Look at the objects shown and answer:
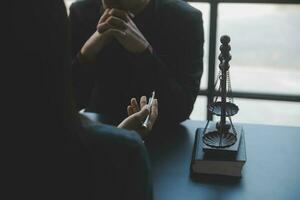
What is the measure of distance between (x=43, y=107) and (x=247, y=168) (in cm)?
→ 86

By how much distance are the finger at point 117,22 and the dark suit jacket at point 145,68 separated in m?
0.13

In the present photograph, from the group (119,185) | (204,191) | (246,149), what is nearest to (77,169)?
(119,185)

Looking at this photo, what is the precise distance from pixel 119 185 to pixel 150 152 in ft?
2.21

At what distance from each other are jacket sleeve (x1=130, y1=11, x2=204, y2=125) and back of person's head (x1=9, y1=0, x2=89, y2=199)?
0.97 m

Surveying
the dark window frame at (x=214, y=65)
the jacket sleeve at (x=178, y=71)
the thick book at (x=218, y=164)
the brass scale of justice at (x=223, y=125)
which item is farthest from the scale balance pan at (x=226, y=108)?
the dark window frame at (x=214, y=65)

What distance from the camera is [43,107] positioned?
771 mm

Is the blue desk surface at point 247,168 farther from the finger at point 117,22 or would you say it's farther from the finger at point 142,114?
the finger at point 117,22

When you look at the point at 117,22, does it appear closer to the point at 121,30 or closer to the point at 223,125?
the point at 121,30

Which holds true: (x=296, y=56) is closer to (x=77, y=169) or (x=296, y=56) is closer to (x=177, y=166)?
(x=177, y=166)

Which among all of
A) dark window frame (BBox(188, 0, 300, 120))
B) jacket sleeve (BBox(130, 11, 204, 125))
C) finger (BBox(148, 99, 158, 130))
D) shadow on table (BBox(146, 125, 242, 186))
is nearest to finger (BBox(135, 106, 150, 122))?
finger (BBox(148, 99, 158, 130))

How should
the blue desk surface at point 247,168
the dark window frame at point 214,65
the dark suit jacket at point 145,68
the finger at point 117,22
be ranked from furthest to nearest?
the dark window frame at point 214,65 < the dark suit jacket at point 145,68 < the finger at point 117,22 < the blue desk surface at point 247,168

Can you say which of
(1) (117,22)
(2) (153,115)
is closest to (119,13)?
(1) (117,22)

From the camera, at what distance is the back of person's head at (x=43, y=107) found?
716 mm

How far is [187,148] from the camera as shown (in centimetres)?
160
